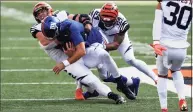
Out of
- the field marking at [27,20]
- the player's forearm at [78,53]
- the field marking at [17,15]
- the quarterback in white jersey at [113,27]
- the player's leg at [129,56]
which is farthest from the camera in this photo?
the field marking at [17,15]

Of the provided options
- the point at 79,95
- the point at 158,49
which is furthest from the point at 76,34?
the point at 158,49

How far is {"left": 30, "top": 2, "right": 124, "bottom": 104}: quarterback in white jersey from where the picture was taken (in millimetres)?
7621

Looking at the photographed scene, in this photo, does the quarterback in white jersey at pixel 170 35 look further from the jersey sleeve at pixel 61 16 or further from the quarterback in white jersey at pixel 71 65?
the jersey sleeve at pixel 61 16

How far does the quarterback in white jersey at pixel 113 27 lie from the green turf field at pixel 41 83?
55cm

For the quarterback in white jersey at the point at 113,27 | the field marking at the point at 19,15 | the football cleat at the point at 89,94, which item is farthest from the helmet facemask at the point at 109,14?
the field marking at the point at 19,15

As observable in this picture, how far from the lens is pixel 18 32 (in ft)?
51.4

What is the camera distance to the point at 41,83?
30.7 feet

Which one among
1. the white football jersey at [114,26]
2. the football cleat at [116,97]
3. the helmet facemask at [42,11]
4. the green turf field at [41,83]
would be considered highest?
the helmet facemask at [42,11]

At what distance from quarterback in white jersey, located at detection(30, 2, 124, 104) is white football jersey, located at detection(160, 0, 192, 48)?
44.4 inches

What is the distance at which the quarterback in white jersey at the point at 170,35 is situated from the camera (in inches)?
263

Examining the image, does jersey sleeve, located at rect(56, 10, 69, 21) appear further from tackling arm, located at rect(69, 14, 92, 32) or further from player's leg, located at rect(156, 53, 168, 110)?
player's leg, located at rect(156, 53, 168, 110)

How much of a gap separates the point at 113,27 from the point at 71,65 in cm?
82

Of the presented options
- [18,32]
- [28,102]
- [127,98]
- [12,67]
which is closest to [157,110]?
[127,98]

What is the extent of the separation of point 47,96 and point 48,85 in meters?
0.83
